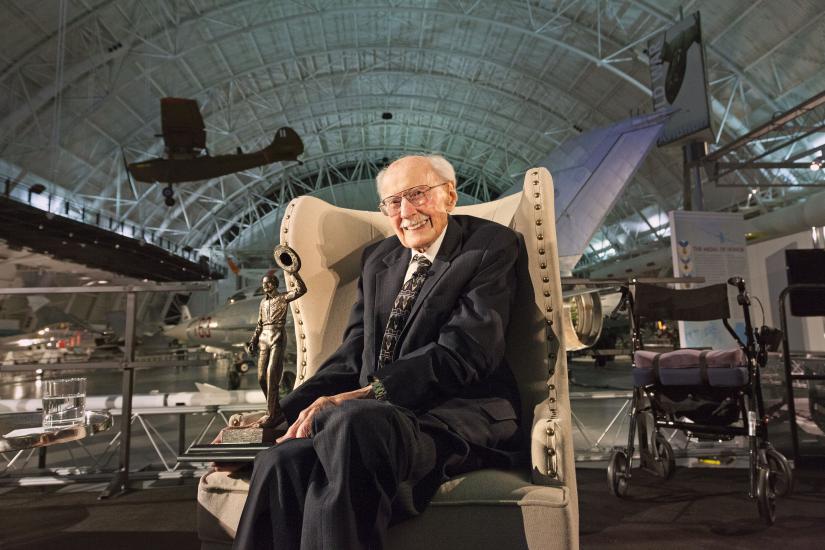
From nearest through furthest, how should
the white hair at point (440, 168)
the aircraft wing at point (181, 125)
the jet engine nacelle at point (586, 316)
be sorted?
the white hair at point (440, 168), the jet engine nacelle at point (586, 316), the aircraft wing at point (181, 125)

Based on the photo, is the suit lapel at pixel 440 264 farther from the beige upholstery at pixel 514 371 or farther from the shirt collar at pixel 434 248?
the beige upholstery at pixel 514 371

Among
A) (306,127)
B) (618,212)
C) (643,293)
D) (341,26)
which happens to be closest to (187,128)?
(341,26)

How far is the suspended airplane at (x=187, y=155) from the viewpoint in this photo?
1320cm

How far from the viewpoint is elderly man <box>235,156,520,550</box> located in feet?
3.44

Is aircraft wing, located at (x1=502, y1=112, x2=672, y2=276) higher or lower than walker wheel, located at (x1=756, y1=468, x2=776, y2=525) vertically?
higher

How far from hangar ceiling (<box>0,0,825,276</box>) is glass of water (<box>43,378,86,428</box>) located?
13.1 meters

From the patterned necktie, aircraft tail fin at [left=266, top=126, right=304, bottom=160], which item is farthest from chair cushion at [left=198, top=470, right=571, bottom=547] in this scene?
aircraft tail fin at [left=266, top=126, right=304, bottom=160]

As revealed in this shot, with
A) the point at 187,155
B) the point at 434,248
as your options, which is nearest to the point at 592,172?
the point at 434,248

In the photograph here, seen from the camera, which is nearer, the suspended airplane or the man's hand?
the man's hand

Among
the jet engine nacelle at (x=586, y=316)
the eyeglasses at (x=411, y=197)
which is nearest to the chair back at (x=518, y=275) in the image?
the eyeglasses at (x=411, y=197)

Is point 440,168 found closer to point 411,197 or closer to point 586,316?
point 411,197

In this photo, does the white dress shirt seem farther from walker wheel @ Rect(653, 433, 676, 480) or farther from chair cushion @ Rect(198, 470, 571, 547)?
walker wheel @ Rect(653, 433, 676, 480)

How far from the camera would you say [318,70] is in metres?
18.5

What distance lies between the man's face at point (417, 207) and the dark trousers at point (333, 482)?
0.77 meters
